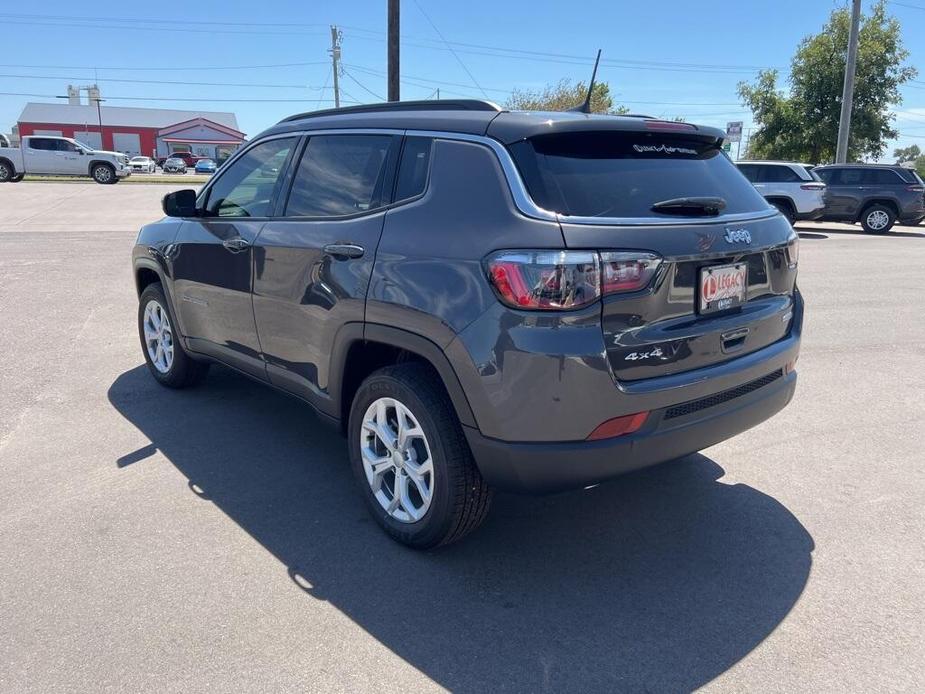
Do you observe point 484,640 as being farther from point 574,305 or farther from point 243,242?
point 243,242

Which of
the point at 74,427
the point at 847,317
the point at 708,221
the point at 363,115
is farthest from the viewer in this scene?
the point at 847,317

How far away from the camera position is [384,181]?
3.40 m

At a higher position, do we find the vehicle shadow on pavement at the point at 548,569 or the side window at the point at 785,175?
the side window at the point at 785,175

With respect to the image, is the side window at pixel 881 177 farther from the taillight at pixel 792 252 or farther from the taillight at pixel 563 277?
the taillight at pixel 563 277

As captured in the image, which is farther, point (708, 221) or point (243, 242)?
point (243, 242)

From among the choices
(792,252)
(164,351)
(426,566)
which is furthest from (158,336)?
(792,252)

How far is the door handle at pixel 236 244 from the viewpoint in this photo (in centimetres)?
414

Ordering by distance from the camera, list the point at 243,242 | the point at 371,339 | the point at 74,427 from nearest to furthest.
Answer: the point at 371,339
the point at 243,242
the point at 74,427

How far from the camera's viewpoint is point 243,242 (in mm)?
4152

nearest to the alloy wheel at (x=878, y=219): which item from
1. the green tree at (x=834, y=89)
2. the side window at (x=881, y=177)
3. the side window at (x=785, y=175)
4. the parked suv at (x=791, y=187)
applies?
the side window at (x=881, y=177)

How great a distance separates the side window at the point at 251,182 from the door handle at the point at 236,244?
16 centimetres

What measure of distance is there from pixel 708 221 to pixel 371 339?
1.47 metres

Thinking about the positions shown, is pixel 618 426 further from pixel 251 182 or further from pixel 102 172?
pixel 102 172

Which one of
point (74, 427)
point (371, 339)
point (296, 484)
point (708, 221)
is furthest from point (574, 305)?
point (74, 427)
